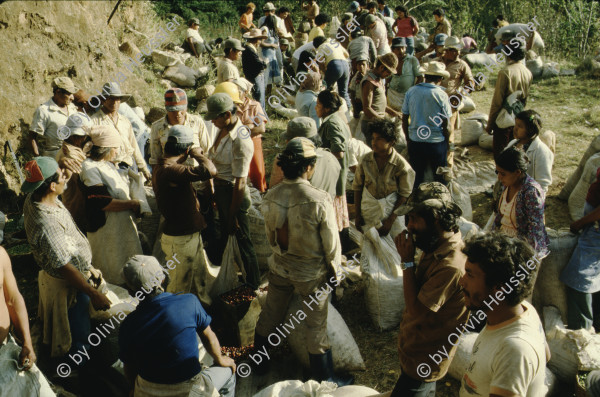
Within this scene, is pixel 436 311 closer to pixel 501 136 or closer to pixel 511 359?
pixel 511 359

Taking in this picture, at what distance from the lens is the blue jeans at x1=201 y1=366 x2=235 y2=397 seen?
2658mm

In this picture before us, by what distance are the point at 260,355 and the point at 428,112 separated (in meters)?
3.02

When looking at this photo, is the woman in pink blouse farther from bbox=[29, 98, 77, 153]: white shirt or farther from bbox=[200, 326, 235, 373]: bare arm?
bbox=[200, 326, 235, 373]: bare arm

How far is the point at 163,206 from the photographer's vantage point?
3.72 meters

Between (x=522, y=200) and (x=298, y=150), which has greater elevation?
(x=298, y=150)

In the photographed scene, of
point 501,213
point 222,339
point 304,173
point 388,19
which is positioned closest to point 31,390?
point 222,339

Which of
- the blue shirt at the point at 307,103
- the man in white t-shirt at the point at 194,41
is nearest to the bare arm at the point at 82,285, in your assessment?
the blue shirt at the point at 307,103

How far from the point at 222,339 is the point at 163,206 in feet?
3.79

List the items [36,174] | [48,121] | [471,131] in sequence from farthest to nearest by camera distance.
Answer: [471,131]
[48,121]
[36,174]

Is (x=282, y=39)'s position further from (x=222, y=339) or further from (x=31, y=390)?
(x=31, y=390)

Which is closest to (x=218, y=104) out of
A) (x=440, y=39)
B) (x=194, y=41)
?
(x=440, y=39)

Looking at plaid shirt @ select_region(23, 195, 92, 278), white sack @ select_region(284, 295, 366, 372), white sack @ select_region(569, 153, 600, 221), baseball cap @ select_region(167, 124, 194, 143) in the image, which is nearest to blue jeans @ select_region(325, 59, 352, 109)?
white sack @ select_region(569, 153, 600, 221)

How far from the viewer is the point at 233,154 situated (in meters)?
3.94

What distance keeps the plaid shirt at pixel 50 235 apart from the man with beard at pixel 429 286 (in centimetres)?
201
